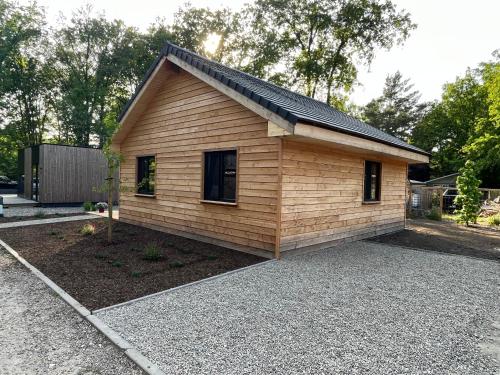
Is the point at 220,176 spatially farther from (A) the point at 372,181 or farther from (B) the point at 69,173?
(B) the point at 69,173

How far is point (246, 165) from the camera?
7297 mm

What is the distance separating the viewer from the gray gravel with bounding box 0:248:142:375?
2.79 metres

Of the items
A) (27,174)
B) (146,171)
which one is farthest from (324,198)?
(27,174)

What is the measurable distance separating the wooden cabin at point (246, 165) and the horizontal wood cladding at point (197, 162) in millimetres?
31

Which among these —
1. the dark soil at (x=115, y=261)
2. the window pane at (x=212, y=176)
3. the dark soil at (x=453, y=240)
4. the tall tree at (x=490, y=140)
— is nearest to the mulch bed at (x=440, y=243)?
the dark soil at (x=453, y=240)

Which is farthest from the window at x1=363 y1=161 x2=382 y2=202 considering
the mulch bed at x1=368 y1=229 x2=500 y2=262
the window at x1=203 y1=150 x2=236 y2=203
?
the window at x1=203 y1=150 x2=236 y2=203

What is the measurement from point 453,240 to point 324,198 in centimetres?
553

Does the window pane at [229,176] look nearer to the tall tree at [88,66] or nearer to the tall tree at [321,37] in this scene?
the tall tree at [321,37]

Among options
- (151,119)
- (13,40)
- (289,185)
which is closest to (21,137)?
(13,40)

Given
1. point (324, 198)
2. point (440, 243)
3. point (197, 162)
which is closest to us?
point (324, 198)

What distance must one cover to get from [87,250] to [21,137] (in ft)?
107

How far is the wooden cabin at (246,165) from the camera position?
22.1ft

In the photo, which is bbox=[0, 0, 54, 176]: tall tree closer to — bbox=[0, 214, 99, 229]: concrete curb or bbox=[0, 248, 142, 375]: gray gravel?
bbox=[0, 214, 99, 229]: concrete curb

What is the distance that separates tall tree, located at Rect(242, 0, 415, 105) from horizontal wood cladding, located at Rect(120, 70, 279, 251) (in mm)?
16856
